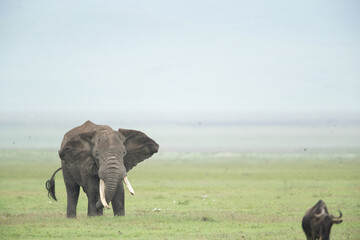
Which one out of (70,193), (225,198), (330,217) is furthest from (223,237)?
(225,198)

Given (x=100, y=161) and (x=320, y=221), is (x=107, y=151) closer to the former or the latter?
(x=100, y=161)

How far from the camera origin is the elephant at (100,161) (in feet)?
75.3

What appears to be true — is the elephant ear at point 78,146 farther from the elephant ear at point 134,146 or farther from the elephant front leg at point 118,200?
the elephant front leg at point 118,200

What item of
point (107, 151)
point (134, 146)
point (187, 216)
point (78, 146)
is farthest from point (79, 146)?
point (187, 216)

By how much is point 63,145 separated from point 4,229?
146 inches

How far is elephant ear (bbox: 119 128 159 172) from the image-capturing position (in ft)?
82.5

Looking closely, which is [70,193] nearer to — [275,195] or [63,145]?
[63,145]

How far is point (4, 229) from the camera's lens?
22500 millimetres

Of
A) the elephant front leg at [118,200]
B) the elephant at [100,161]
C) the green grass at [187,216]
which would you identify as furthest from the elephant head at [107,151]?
the green grass at [187,216]

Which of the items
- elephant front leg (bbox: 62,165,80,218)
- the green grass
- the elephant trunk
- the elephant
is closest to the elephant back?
the elephant

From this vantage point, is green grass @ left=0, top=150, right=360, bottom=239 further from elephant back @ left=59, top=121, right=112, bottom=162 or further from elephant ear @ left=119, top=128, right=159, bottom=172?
elephant back @ left=59, top=121, right=112, bottom=162

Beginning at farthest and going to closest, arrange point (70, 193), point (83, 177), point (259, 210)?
point (259, 210), point (70, 193), point (83, 177)

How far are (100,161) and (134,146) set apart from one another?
2174mm

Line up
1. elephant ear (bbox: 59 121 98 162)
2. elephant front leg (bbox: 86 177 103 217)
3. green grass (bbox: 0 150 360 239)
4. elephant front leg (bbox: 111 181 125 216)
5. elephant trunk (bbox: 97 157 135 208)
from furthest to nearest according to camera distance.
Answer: elephant ear (bbox: 59 121 98 162)
elephant front leg (bbox: 86 177 103 217)
elephant front leg (bbox: 111 181 125 216)
elephant trunk (bbox: 97 157 135 208)
green grass (bbox: 0 150 360 239)
